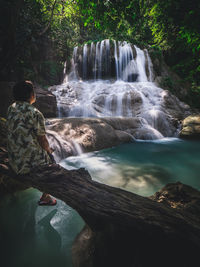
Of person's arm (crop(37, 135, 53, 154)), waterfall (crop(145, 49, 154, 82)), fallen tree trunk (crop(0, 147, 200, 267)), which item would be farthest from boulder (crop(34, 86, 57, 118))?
waterfall (crop(145, 49, 154, 82))

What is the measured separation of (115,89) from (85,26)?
7064 mm

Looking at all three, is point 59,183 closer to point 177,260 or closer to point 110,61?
point 177,260

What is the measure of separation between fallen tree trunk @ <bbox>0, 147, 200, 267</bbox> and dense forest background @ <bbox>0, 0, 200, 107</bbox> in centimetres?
351

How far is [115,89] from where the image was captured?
499 inches

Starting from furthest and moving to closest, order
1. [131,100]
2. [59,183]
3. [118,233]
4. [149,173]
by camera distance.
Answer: [131,100] < [149,173] < [59,183] < [118,233]

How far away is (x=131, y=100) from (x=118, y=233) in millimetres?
10639

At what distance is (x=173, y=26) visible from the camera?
442cm

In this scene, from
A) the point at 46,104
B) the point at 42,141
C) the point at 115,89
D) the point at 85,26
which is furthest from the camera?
the point at 115,89

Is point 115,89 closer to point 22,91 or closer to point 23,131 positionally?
point 22,91

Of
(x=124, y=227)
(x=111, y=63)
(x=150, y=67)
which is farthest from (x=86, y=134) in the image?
(x=150, y=67)

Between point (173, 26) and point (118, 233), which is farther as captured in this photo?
point (173, 26)

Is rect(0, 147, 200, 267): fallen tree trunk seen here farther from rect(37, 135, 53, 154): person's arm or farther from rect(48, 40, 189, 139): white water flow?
rect(48, 40, 189, 139): white water flow

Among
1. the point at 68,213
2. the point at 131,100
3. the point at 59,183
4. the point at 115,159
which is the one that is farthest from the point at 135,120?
the point at 59,183

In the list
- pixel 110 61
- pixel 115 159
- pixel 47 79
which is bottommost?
pixel 115 159
